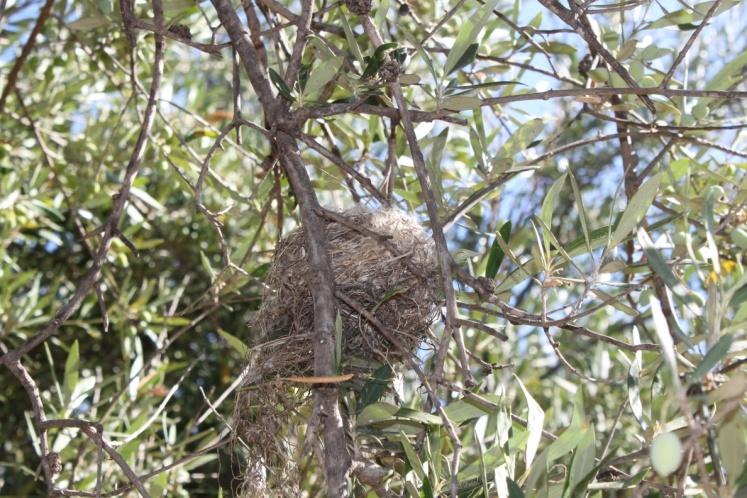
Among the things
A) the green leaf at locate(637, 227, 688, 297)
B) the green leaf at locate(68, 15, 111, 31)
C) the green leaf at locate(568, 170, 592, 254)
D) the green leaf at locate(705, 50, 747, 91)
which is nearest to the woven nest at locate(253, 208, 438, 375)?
the green leaf at locate(568, 170, 592, 254)

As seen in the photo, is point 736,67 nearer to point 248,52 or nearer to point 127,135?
point 248,52

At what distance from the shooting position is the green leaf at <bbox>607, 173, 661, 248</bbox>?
4.08 feet

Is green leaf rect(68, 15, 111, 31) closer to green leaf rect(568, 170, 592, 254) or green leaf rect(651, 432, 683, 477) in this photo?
green leaf rect(568, 170, 592, 254)

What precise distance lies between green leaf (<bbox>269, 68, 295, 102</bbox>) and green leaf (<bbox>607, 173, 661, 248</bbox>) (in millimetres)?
534

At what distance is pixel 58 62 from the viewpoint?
2789mm

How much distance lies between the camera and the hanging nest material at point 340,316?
1438 millimetres

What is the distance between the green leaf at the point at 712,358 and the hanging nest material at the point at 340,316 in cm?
50

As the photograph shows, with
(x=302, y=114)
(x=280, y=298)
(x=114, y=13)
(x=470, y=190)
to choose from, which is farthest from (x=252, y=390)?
(x=114, y=13)

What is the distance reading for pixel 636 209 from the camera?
127 cm

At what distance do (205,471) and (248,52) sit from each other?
5.86 ft

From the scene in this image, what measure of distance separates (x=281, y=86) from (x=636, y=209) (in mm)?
562

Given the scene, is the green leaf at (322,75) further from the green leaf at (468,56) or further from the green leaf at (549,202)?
the green leaf at (549,202)

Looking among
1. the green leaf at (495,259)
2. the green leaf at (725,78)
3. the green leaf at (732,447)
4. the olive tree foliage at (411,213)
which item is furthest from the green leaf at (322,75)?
the green leaf at (732,447)

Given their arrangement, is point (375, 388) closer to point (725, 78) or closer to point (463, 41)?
point (463, 41)
